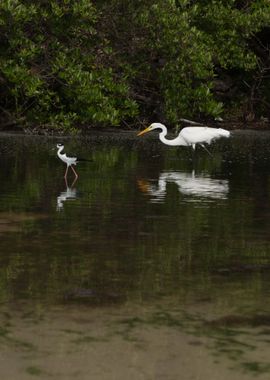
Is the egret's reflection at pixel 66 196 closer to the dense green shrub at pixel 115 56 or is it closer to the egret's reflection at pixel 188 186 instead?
the egret's reflection at pixel 188 186

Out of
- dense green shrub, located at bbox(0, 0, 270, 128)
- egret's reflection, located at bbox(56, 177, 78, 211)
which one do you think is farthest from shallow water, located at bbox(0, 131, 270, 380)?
dense green shrub, located at bbox(0, 0, 270, 128)

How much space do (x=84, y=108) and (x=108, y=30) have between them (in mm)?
3154

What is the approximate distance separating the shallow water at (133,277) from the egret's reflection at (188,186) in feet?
0.11

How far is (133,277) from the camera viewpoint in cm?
809

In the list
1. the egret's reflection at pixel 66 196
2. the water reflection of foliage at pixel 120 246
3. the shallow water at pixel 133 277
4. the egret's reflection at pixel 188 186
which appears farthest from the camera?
the egret's reflection at pixel 188 186

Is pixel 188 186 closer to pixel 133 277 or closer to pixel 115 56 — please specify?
pixel 133 277

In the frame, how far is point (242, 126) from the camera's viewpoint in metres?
32.5

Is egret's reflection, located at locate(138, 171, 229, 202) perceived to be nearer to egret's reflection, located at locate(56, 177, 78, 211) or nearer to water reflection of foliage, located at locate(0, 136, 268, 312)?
water reflection of foliage, located at locate(0, 136, 268, 312)

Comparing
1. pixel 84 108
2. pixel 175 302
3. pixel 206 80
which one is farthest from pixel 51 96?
pixel 175 302

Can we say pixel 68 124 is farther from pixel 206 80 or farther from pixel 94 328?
pixel 94 328

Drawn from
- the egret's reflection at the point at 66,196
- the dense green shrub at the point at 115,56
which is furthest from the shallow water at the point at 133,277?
the dense green shrub at the point at 115,56

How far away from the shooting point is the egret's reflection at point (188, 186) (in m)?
14.1

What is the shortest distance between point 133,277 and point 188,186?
287 inches

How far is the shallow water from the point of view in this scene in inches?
228
